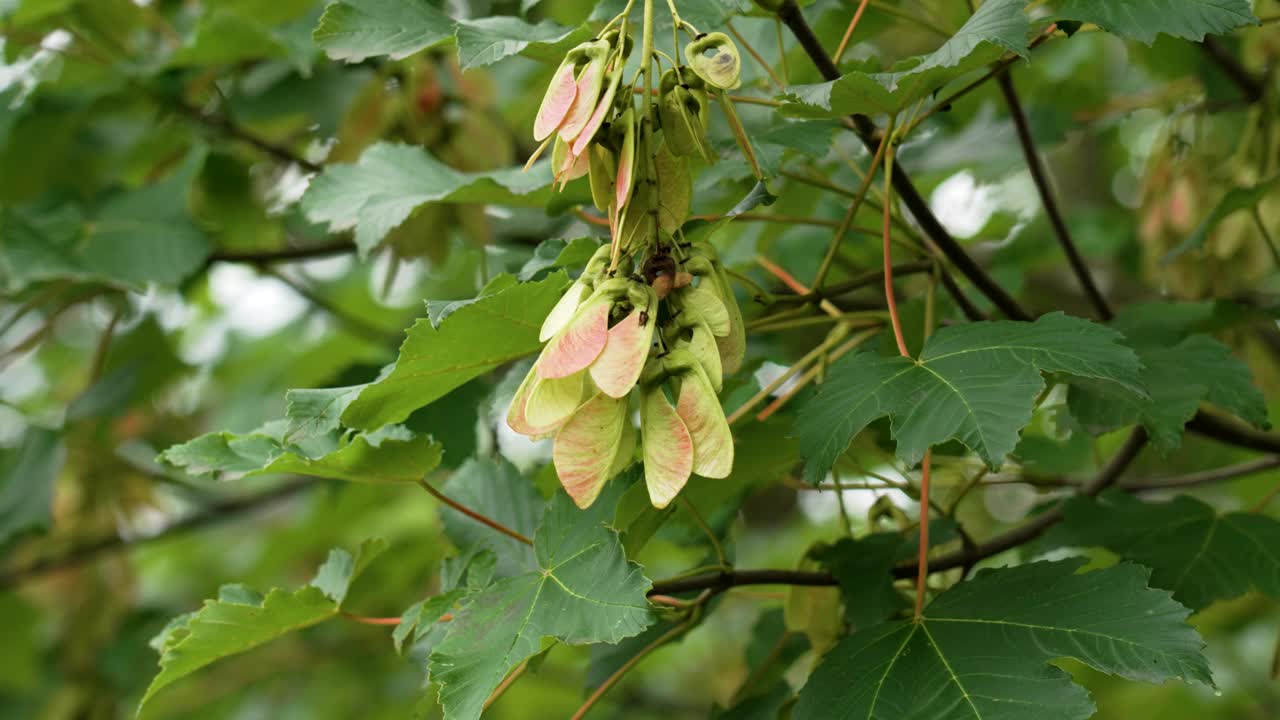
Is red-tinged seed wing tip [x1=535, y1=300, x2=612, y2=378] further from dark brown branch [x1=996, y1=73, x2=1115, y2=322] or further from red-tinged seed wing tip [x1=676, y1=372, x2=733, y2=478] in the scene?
dark brown branch [x1=996, y1=73, x2=1115, y2=322]

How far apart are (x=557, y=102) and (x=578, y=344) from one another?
196mm

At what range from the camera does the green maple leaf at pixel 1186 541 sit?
122cm

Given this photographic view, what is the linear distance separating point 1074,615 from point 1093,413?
0.28m

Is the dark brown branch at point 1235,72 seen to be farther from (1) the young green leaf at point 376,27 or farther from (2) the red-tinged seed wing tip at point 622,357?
(2) the red-tinged seed wing tip at point 622,357

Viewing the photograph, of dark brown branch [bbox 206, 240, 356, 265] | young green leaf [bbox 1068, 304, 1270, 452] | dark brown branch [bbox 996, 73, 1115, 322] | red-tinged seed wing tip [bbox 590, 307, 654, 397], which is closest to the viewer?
red-tinged seed wing tip [bbox 590, 307, 654, 397]

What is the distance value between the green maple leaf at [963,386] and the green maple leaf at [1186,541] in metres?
0.38

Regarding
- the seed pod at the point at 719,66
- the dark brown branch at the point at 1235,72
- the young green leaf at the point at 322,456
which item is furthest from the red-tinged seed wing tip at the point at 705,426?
the dark brown branch at the point at 1235,72

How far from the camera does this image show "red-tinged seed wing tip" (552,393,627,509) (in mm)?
834

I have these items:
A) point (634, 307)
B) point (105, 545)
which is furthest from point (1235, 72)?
point (105, 545)

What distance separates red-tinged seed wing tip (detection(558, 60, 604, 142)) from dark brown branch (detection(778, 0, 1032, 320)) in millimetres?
258

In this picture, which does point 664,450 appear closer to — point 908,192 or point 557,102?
point 557,102

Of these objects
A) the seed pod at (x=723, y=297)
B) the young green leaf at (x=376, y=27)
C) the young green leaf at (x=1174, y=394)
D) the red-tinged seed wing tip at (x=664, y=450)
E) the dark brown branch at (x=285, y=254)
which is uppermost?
the young green leaf at (x=376, y=27)

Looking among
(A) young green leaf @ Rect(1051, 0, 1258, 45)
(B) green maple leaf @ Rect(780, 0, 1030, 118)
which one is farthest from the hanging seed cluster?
(A) young green leaf @ Rect(1051, 0, 1258, 45)

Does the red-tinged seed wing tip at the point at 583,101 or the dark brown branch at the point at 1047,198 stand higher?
the red-tinged seed wing tip at the point at 583,101
